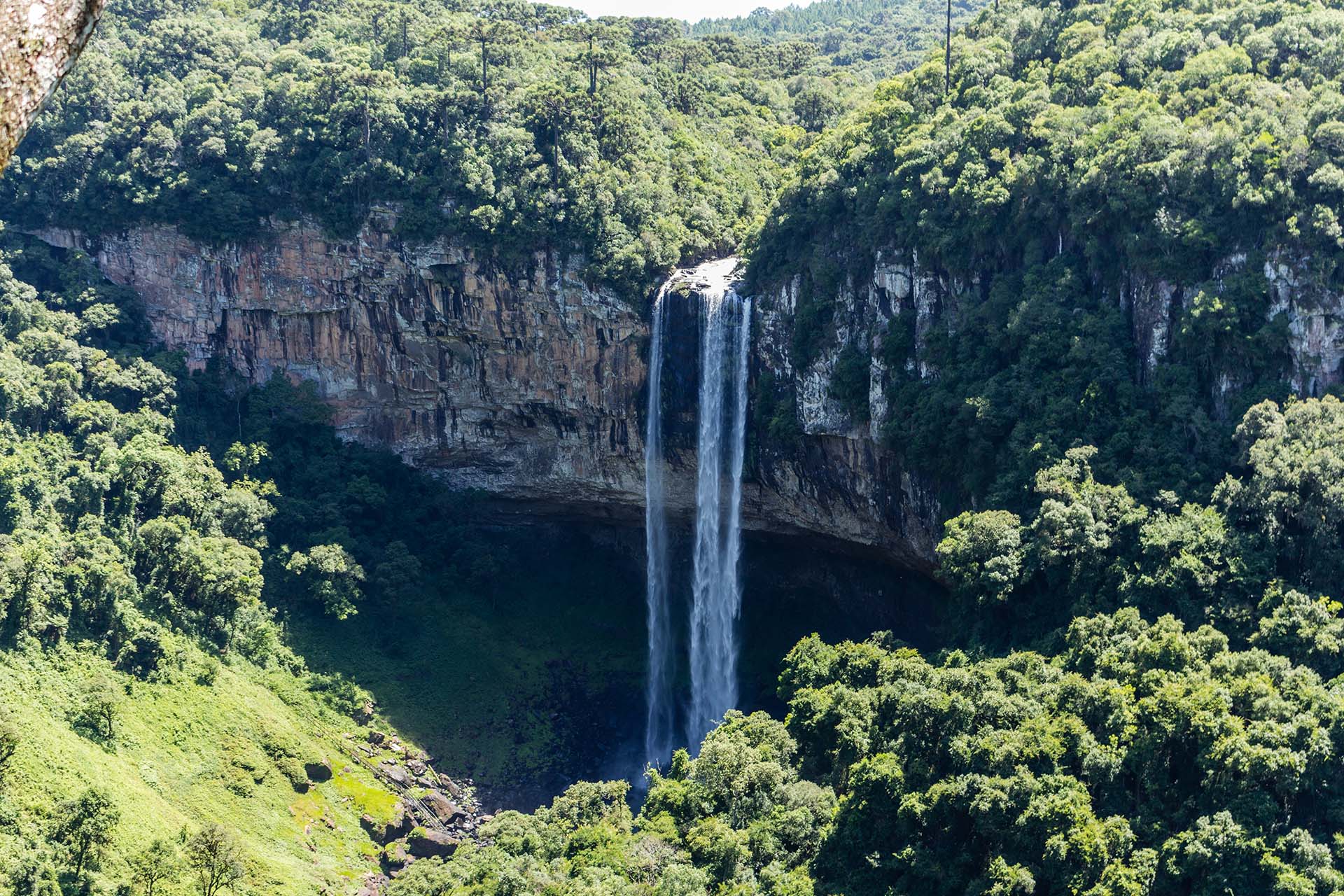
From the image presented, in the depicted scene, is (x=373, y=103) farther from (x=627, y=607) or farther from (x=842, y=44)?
(x=842, y=44)

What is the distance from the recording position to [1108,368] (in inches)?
1251

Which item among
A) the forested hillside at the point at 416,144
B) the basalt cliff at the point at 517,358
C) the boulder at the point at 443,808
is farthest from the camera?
the forested hillside at the point at 416,144

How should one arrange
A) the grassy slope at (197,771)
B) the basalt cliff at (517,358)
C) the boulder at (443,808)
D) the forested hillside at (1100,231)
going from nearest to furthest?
the grassy slope at (197,771) → the forested hillside at (1100,231) → the boulder at (443,808) → the basalt cliff at (517,358)

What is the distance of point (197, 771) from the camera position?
33.8m

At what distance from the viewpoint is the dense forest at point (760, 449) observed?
82.3ft

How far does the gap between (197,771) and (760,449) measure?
1780cm

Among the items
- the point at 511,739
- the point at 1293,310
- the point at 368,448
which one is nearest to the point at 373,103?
the point at 368,448

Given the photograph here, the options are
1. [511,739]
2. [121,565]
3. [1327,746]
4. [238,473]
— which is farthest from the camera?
[238,473]

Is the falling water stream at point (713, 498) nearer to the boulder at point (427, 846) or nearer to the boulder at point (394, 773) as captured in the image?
the boulder at point (394, 773)

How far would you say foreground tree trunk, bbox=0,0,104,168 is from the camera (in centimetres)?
405

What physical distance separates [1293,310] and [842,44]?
49459 mm

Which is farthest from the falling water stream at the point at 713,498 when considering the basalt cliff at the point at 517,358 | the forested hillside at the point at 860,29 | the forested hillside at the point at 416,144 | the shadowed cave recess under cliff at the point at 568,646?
the forested hillside at the point at 860,29

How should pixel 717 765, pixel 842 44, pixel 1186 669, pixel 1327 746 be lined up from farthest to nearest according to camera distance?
1. pixel 842 44
2. pixel 717 765
3. pixel 1186 669
4. pixel 1327 746

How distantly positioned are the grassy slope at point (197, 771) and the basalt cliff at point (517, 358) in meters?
11.1
